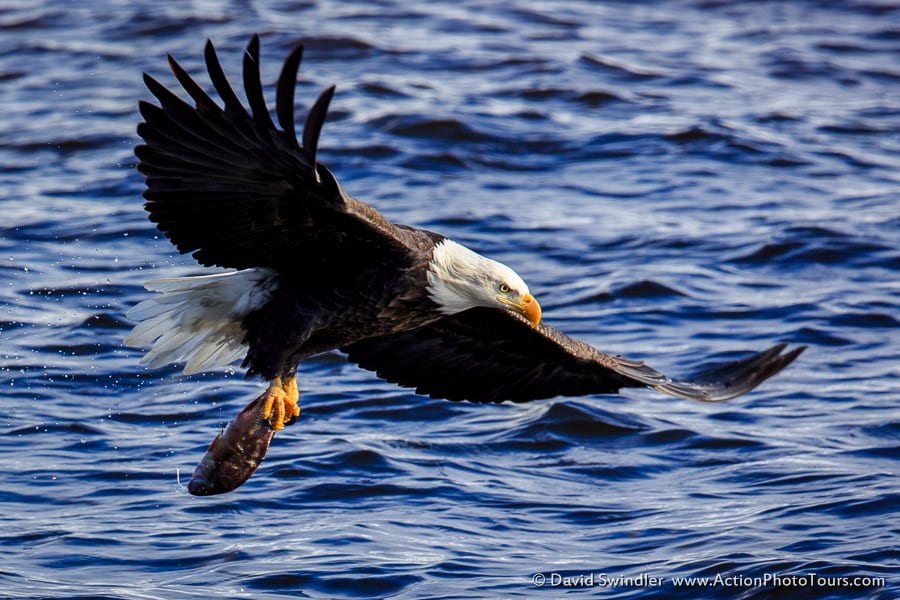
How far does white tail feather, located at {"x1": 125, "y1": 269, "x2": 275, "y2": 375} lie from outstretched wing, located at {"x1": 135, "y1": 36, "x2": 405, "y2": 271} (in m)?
0.36

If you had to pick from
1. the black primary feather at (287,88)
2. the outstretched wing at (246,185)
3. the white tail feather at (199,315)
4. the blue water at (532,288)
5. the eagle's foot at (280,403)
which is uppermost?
the black primary feather at (287,88)

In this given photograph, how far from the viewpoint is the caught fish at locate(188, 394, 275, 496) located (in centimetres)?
536

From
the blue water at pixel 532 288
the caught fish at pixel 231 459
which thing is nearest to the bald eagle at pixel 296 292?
the caught fish at pixel 231 459

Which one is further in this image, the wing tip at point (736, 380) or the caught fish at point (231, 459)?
the wing tip at point (736, 380)

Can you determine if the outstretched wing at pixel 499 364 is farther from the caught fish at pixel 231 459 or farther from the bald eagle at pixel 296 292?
the caught fish at pixel 231 459

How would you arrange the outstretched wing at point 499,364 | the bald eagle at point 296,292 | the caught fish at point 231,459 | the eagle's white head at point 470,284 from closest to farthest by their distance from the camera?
the bald eagle at point 296,292 < the caught fish at point 231,459 < the eagle's white head at point 470,284 < the outstretched wing at point 499,364

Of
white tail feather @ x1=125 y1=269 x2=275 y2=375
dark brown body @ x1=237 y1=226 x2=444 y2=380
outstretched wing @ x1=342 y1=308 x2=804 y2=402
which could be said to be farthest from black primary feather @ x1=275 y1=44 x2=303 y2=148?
outstretched wing @ x1=342 y1=308 x2=804 y2=402

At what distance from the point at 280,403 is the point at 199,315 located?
517 mm

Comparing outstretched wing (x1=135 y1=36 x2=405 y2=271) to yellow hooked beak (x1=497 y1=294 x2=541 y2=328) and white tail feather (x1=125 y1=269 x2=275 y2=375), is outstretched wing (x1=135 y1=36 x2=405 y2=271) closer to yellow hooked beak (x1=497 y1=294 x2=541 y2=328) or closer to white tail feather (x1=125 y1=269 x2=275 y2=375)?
white tail feather (x1=125 y1=269 x2=275 y2=375)

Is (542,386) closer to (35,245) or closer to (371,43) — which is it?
(35,245)

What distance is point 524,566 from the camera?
5.91m

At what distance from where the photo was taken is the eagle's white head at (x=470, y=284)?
5539 mm

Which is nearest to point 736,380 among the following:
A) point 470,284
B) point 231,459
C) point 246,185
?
point 470,284

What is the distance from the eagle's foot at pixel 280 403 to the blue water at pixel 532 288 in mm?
577
